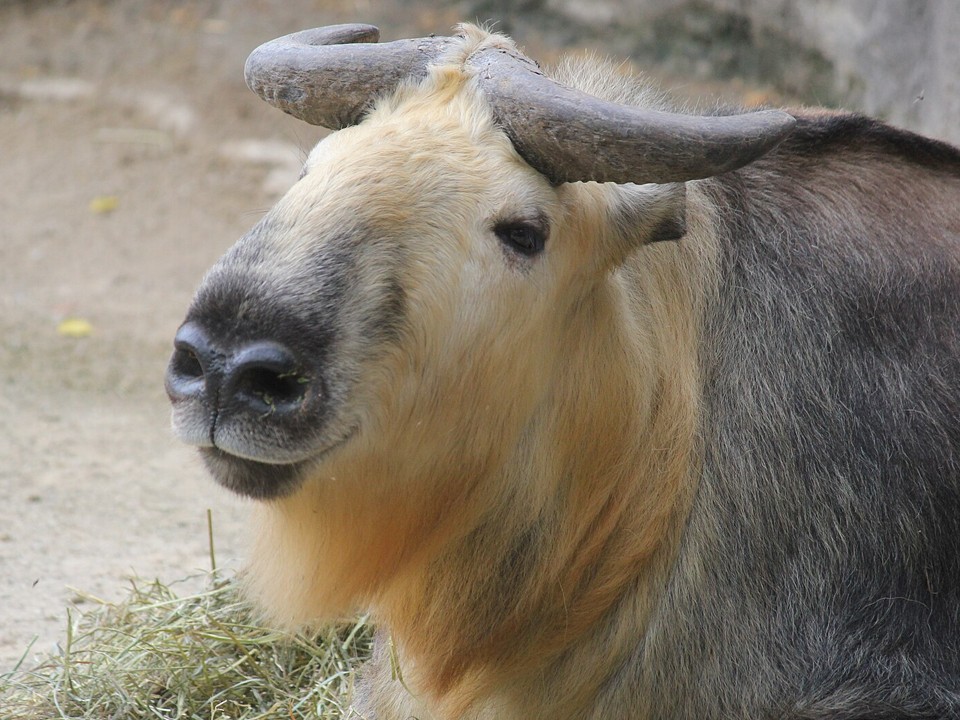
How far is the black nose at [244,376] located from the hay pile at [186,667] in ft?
5.31

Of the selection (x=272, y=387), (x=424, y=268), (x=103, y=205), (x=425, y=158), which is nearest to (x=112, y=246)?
(x=103, y=205)

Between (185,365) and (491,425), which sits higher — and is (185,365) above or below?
above

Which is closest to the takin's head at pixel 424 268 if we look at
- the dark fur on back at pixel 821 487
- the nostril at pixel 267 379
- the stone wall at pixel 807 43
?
the nostril at pixel 267 379

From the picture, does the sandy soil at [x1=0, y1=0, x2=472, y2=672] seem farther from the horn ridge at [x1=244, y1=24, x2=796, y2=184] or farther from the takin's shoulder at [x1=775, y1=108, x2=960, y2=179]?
the takin's shoulder at [x1=775, y1=108, x2=960, y2=179]

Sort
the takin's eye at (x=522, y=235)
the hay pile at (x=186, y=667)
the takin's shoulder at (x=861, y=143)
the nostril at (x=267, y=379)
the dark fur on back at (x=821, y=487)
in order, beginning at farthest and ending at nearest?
the hay pile at (x=186, y=667) < the takin's shoulder at (x=861, y=143) < the dark fur on back at (x=821, y=487) < the takin's eye at (x=522, y=235) < the nostril at (x=267, y=379)

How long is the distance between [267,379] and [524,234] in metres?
0.76

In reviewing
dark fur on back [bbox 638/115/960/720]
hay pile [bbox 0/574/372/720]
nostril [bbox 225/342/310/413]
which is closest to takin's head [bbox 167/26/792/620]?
nostril [bbox 225/342/310/413]

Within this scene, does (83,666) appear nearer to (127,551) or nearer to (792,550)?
(127,551)

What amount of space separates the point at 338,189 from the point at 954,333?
72.6 inches

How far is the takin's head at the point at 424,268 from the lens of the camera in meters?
2.74

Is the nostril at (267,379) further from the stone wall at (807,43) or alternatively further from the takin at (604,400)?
the stone wall at (807,43)

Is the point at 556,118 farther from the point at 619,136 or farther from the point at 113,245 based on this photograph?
the point at 113,245

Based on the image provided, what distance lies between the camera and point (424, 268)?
9.63 feet

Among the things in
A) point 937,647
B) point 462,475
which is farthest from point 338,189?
point 937,647
